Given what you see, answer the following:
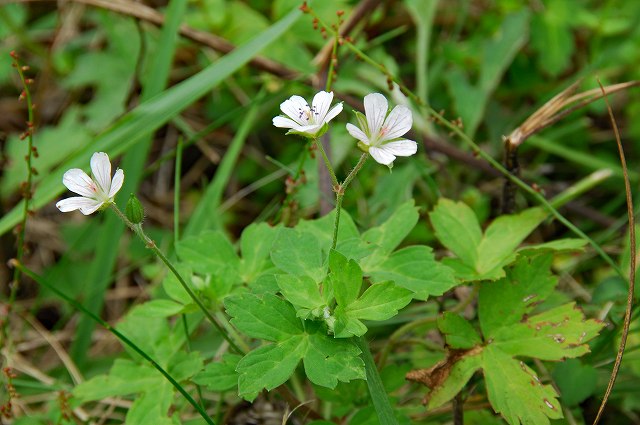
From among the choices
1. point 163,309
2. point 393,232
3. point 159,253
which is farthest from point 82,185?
point 393,232

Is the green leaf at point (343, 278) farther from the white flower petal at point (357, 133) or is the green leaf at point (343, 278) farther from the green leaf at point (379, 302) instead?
the white flower petal at point (357, 133)

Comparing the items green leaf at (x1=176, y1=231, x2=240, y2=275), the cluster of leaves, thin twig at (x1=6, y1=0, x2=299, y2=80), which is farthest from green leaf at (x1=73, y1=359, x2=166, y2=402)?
thin twig at (x1=6, y1=0, x2=299, y2=80)

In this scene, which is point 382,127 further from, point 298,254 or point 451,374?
point 451,374

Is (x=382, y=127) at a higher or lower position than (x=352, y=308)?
higher

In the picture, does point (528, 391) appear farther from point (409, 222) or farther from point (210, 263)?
point (210, 263)

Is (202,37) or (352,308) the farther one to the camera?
(202,37)

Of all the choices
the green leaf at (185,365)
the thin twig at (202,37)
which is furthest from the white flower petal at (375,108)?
the thin twig at (202,37)

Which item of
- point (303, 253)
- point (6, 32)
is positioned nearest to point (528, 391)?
point (303, 253)
